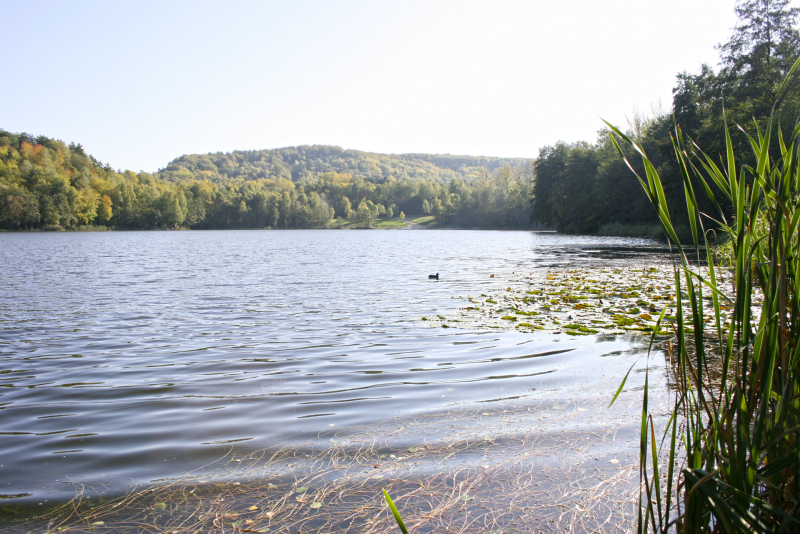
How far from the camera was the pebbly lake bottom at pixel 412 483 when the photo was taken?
10.1ft

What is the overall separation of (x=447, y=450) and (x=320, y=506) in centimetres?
123

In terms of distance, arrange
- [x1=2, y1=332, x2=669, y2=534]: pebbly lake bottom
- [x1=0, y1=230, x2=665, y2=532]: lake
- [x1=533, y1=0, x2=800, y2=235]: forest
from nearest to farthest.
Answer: [x1=2, y1=332, x2=669, y2=534]: pebbly lake bottom
[x1=0, y1=230, x2=665, y2=532]: lake
[x1=533, y1=0, x2=800, y2=235]: forest

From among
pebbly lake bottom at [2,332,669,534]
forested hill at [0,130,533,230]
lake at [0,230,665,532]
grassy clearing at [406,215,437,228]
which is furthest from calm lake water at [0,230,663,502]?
grassy clearing at [406,215,437,228]

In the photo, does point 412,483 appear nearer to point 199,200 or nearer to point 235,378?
point 235,378

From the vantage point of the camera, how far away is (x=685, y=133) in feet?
127

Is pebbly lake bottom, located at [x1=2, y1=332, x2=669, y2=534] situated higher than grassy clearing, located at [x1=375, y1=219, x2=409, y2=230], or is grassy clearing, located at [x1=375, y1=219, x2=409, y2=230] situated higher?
grassy clearing, located at [x1=375, y1=219, x2=409, y2=230]

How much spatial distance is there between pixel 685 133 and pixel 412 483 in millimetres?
42918

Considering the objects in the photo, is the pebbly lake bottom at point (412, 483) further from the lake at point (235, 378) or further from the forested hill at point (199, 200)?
the forested hill at point (199, 200)

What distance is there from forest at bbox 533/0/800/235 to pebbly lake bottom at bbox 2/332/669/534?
33.2 feet

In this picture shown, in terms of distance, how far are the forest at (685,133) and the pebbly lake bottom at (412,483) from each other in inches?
398

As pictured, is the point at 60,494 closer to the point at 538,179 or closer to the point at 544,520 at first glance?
the point at 544,520

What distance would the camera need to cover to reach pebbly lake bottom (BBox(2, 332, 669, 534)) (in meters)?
3.09

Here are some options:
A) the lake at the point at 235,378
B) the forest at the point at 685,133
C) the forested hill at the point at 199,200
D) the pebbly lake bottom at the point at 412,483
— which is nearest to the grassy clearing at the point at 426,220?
the forested hill at the point at 199,200

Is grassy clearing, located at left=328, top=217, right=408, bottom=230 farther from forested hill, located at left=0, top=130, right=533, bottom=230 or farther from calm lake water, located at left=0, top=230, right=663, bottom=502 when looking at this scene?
calm lake water, located at left=0, top=230, right=663, bottom=502
